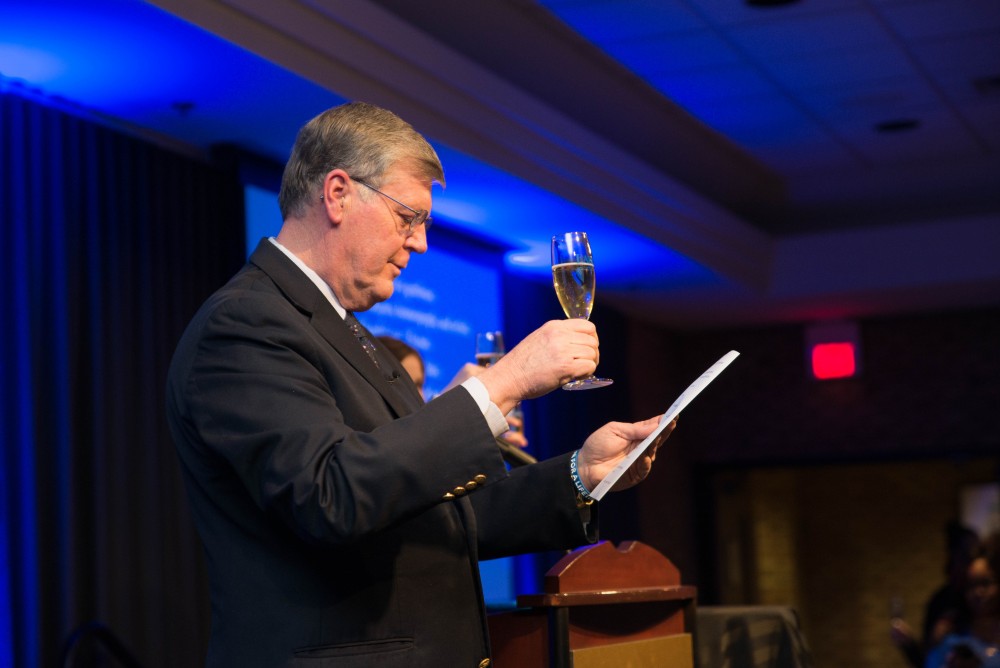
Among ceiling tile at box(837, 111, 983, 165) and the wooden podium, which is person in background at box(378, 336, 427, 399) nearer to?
the wooden podium

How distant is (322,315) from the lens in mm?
1750

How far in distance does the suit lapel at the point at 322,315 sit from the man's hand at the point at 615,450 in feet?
0.90

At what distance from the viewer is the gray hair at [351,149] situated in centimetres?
180

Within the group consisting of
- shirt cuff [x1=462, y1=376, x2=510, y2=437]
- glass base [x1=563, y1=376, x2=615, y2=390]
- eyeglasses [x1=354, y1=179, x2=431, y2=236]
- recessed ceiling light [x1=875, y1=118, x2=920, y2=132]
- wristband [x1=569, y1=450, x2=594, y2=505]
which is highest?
recessed ceiling light [x1=875, y1=118, x2=920, y2=132]

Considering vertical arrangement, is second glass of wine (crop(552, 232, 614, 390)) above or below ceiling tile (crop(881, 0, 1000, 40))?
below

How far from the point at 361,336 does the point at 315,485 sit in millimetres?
433

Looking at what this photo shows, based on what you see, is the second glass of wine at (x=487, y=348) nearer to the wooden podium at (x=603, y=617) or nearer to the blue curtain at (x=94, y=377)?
the wooden podium at (x=603, y=617)

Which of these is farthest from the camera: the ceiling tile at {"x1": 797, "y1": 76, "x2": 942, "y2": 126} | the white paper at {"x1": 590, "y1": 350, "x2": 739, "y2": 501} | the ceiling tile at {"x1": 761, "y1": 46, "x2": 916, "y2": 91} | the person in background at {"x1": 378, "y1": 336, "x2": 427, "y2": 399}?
the ceiling tile at {"x1": 797, "y1": 76, "x2": 942, "y2": 126}

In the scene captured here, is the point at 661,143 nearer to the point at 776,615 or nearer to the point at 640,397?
the point at 640,397

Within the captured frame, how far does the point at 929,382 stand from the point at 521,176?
4.91 metres

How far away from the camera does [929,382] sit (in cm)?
959

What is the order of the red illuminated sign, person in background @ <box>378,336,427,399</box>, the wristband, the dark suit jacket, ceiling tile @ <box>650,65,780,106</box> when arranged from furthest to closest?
the red illuminated sign → ceiling tile @ <box>650,65,780,106</box> → person in background @ <box>378,336,427,399</box> → the wristband → the dark suit jacket

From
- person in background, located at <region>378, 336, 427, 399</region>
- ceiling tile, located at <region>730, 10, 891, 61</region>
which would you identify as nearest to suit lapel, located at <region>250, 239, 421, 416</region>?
person in background, located at <region>378, 336, 427, 399</region>

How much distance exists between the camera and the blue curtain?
14.0 feet
